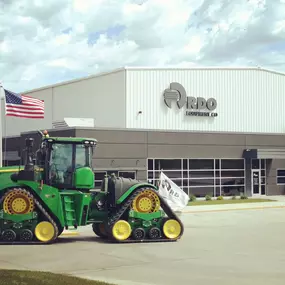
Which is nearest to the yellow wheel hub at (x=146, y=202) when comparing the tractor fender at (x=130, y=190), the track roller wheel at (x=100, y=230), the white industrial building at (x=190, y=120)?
the tractor fender at (x=130, y=190)

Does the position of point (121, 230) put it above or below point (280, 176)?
below

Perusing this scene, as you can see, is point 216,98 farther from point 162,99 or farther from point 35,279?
point 35,279

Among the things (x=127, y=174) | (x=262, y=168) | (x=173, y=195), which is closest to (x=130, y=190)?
(x=173, y=195)

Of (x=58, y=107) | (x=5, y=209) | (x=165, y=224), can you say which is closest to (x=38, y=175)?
(x=5, y=209)

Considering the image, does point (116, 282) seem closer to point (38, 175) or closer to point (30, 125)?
point (38, 175)

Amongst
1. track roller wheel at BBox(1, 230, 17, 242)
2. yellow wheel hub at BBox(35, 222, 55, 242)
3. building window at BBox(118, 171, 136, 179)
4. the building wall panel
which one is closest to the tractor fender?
yellow wheel hub at BBox(35, 222, 55, 242)

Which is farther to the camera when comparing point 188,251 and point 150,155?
point 150,155

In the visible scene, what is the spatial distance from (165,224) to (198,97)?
2542 cm

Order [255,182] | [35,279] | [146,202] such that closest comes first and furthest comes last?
1. [35,279]
2. [146,202]
3. [255,182]

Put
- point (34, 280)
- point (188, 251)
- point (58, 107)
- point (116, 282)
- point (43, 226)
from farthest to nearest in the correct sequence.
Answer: point (58, 107)
point (43, 226)
point (188, 251)
point (116, 282)
point (34, 280)

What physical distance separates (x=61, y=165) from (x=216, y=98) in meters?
27.4

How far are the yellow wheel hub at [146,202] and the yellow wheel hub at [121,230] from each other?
567 millimetres

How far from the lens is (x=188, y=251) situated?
14.7 metres

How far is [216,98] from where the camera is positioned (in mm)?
42312
